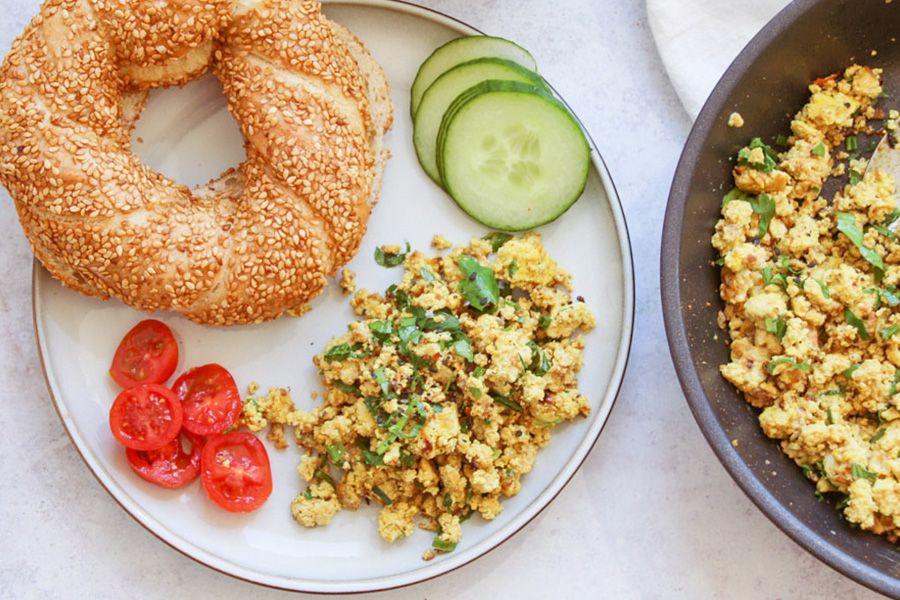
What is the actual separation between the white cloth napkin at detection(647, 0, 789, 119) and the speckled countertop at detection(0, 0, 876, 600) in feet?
0.47

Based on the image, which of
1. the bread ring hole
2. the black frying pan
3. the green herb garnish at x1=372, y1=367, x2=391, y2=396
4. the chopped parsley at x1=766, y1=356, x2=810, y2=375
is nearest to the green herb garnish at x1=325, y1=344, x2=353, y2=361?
the green herb garnish at x1=372, y1=367, x2=391, y2=396

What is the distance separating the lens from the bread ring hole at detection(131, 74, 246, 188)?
264cm

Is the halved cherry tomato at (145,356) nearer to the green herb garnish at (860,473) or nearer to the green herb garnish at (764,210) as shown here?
the green herb garnish at (764,210)

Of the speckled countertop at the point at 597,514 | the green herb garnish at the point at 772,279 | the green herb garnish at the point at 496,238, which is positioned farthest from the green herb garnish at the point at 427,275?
the green herb garnish at the point at 772,279

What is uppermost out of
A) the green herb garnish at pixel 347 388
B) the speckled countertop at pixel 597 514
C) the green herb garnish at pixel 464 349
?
the green herb garnish at pixel 464 349

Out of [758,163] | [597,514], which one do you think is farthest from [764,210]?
[597,514]

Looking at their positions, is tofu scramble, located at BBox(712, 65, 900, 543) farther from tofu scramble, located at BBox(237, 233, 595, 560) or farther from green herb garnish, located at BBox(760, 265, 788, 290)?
tofu scramble, located at BBox(237, 233, 595, 560)

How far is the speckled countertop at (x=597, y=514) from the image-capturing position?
2.71m

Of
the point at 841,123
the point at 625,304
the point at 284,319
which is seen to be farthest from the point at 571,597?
the point at 841,123

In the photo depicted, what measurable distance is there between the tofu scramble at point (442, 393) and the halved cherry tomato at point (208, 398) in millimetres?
62

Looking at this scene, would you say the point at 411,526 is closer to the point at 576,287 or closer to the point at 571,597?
the point at 571,597

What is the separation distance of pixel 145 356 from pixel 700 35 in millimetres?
1795

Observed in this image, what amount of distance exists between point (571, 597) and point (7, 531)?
5.28 ft

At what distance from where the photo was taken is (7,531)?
270 cm
